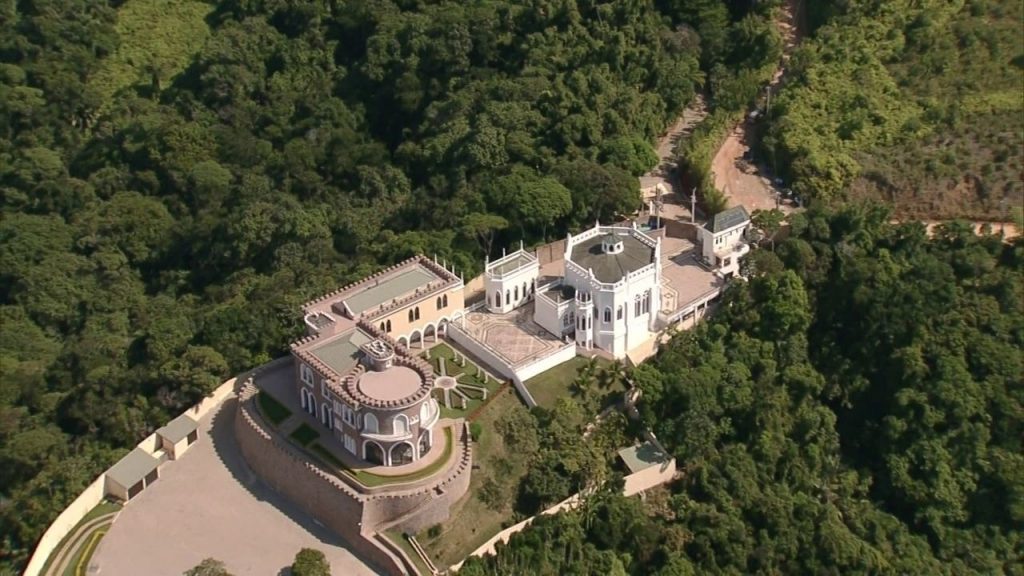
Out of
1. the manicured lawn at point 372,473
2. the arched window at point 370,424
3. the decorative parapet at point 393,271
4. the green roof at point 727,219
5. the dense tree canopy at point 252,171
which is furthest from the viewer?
the green roof at point 727,219

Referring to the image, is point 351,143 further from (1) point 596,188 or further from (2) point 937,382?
(2) point 937,382

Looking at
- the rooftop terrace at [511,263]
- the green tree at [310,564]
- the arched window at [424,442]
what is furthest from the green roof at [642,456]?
the green tree at [310,564]

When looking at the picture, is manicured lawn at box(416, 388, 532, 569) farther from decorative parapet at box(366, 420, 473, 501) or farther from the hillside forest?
the hillside forest

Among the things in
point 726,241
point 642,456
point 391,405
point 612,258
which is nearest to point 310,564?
point 391,405

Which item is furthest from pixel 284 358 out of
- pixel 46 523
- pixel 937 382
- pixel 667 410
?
pixel 937 382

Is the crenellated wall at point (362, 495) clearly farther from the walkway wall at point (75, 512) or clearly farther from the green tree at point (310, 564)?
the walkway wall at point (75, 512)

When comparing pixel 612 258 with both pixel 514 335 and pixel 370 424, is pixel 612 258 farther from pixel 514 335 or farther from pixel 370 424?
pixel 370 424

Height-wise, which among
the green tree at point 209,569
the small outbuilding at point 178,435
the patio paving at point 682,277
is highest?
the patio paving at point 682,277

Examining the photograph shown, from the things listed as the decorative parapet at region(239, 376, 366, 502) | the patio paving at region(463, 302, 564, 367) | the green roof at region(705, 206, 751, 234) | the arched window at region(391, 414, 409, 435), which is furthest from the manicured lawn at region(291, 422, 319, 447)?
the green roof at region(705, 206, 751, 234)
